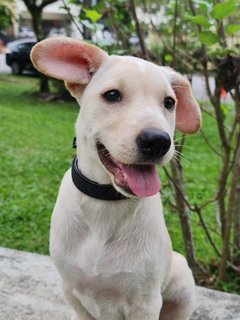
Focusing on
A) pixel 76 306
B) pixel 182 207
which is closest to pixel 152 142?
pixel 76 306

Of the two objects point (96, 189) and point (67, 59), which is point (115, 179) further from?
point (67, 59)

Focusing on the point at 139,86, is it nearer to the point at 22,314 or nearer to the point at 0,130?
the point at 22,314

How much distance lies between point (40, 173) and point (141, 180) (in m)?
4.80

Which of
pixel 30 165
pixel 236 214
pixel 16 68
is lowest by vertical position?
pixel 16 68

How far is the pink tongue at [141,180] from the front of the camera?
1.94 metres

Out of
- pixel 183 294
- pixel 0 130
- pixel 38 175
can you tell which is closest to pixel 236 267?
pixel 183 294

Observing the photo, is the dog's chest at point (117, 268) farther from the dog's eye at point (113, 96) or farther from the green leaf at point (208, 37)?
the green leaf at point (208, 37)

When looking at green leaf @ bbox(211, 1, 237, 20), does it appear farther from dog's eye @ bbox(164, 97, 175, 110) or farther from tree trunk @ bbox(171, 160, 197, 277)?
tree trunk @ bbox(171, 160, 197, 277)

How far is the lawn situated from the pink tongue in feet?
3.67

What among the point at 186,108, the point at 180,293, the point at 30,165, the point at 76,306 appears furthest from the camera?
the point at 30,165

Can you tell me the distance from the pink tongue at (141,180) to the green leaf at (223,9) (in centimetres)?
84

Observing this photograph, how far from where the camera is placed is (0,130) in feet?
29.0

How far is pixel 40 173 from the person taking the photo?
6633 millimetres

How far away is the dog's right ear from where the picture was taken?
2049 mm
